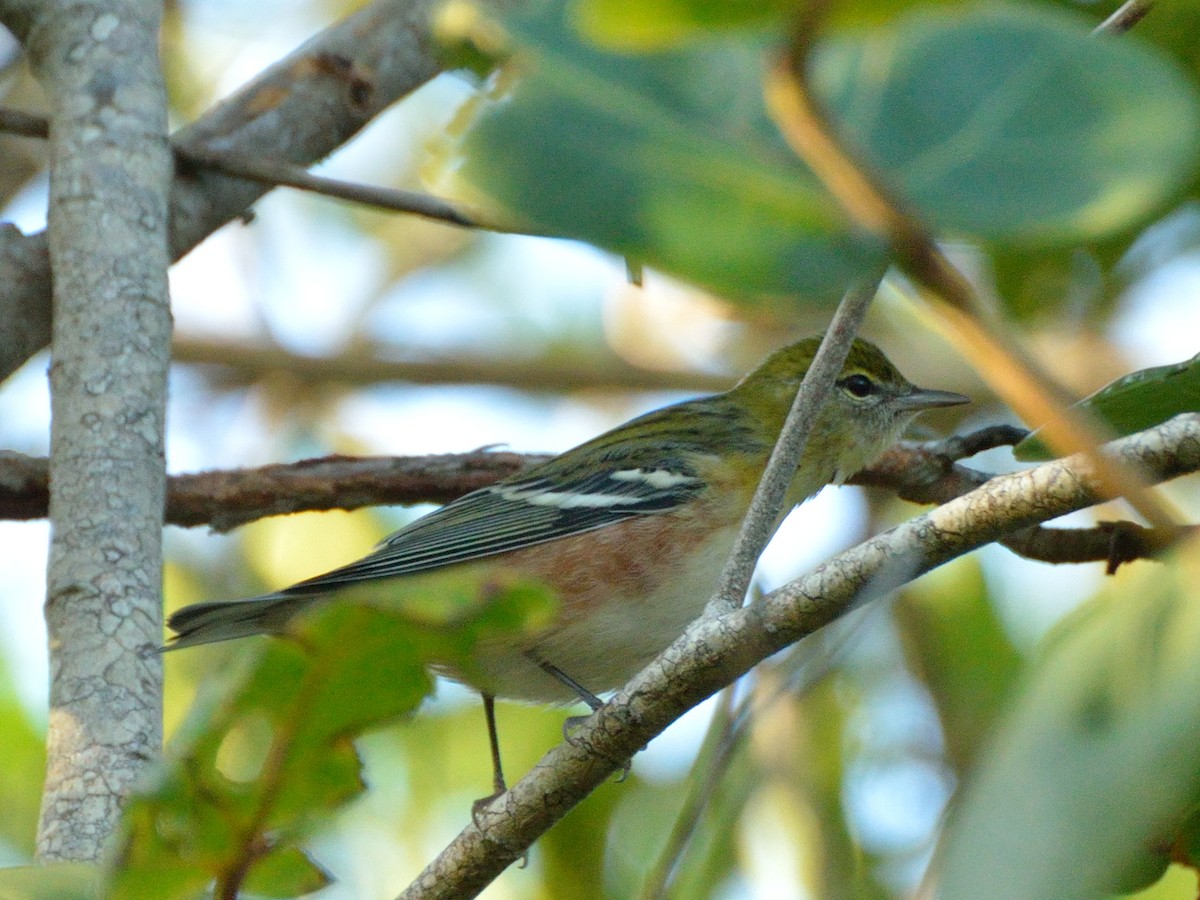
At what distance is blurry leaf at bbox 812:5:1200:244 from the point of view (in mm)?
829

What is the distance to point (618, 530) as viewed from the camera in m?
4.18

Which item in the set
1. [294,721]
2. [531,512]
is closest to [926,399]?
[531,512]

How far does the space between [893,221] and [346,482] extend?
267 centimetres

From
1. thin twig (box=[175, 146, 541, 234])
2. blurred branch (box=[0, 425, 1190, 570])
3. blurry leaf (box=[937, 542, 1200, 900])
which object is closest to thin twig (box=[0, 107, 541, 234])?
thin twig (box=[175, 146, 541, 234])

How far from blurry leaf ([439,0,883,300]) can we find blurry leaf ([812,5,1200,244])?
64 mm

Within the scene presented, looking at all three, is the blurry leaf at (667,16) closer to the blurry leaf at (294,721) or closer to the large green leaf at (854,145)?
the large green leaf at (854,145)

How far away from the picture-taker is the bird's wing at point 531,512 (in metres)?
4.22

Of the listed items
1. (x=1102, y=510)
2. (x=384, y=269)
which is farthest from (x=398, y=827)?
(x=384, y=269)

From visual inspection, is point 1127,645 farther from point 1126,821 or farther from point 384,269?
point 384,269

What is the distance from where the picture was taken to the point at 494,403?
564cm

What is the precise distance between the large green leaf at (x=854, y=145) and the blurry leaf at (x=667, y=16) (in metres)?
0.03

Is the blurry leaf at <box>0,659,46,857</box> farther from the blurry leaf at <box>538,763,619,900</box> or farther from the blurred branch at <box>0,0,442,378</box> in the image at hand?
the blurred branch at <box>0,0,442,378</box>

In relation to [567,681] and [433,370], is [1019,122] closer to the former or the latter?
[567,681]

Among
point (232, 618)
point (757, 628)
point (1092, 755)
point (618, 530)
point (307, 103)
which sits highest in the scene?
point (307, 103)
